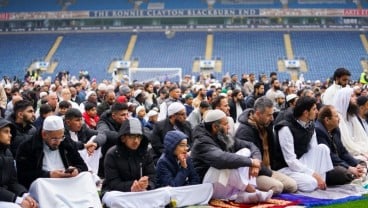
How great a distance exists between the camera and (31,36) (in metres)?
43.0

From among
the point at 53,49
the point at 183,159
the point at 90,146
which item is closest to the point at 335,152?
the point at 183,159

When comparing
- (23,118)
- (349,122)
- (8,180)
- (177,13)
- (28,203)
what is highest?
(177,13)

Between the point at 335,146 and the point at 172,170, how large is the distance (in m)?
2.65

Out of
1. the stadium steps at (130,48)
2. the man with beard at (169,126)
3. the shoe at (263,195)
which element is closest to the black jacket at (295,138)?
the shoe at (263,195)

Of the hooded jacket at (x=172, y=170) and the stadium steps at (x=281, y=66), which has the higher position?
the stadium steps at (x=281, y=66)

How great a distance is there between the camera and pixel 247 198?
6.33 metres

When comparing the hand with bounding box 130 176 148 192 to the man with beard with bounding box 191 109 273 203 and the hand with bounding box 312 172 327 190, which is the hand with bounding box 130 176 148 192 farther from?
the hand with bounding box 312 172 327 190

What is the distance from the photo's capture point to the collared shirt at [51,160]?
18.7 ft

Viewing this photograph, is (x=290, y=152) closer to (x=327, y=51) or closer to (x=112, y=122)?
(x=112, y=122)

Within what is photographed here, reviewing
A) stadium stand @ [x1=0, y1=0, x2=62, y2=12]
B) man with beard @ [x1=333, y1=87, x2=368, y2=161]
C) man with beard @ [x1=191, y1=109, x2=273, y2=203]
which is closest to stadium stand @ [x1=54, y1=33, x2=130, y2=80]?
stadium stand @ [x1=0, y1=0, x2=62, y2=12]

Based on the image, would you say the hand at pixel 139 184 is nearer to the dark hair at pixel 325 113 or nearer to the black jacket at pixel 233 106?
the dark hair at pixel 325 113

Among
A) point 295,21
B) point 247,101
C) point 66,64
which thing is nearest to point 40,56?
point 66,64

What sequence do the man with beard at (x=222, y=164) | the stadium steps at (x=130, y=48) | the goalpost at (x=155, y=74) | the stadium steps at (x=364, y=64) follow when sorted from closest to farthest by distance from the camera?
the man with beard at (x=222, y=164) < the goalpost at (x=155, y=74) < the stadium steps at (x=364, y=64) < the stadium steps at (x=130, y=48)

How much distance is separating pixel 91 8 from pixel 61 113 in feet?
117
